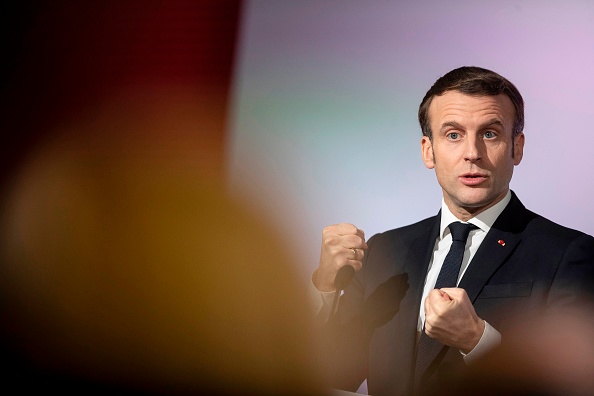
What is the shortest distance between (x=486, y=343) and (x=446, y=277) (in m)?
0.20

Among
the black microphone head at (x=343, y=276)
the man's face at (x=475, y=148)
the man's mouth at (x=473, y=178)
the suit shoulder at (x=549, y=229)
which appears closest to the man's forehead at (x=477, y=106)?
the man's face at (x=475, y=148)

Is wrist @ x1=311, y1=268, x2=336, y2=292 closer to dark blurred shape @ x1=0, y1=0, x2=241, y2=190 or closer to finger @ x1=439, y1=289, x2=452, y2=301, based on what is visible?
finger @ x1=439, y1=289, x2=452, y2=301

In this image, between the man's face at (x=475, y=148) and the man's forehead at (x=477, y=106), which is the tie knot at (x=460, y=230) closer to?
the man's face at (x=475, y=148)

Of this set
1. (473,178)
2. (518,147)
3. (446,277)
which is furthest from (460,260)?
(518,147)

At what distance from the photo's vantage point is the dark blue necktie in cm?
151

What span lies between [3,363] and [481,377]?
122 centimetres

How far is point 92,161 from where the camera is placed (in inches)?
91.0

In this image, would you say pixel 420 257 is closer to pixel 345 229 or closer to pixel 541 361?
pixel 345 229

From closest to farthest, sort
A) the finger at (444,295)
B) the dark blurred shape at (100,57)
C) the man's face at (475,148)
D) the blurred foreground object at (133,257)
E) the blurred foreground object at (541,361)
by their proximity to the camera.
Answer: the finger at (444,295) < the blurred foreground object at (541,361) < the man's face at (475,148) < the blurred foreground object at (133,257) < the dark blurred shape at (100,57)

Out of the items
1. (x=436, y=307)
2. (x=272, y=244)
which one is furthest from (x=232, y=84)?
(x=436, y=307)

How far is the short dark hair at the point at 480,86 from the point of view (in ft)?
5.07

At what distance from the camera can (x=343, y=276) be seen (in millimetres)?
1492

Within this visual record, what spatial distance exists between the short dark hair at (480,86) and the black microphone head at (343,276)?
0.37 metres

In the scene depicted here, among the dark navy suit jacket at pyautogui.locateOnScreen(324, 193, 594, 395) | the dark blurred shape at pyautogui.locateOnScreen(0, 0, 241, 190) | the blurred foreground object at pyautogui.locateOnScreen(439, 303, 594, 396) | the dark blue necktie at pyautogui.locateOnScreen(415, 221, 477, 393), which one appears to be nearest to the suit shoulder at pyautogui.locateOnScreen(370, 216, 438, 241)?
the dark navy suit jacket at pyautogui.locateOnScreen(324, 193, 594, 395)
